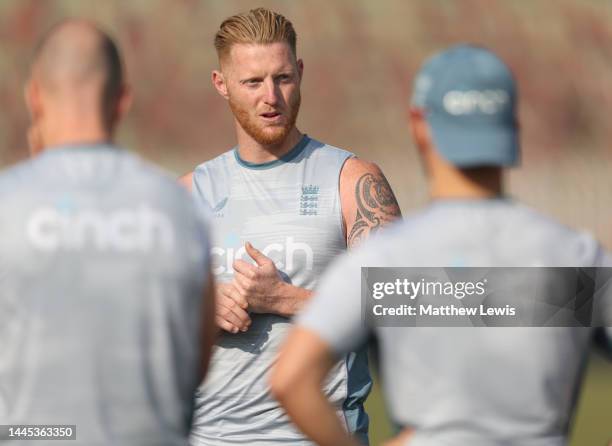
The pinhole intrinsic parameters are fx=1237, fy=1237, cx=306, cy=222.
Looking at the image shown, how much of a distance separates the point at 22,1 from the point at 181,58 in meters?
2.68

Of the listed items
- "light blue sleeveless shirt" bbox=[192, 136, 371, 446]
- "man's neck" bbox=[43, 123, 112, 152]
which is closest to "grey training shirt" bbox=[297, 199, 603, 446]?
"man's neck" bbox=[43, 123, 112, 152]

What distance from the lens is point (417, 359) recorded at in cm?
306

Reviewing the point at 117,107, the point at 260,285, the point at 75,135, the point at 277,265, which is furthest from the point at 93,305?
the point at 277,265

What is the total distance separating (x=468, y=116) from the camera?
3.17m

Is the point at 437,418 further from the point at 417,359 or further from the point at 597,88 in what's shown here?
the point at 597,88

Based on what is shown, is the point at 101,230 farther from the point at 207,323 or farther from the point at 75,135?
the point at 207,323

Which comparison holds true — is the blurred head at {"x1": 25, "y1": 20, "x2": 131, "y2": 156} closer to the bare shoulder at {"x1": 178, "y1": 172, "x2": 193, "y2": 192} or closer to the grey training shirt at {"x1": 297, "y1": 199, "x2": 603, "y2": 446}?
the grey training shirt at {"x1": 297, "y1": 199, "x2": 603, "y2": 446}

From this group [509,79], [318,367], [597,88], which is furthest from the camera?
[597,88]

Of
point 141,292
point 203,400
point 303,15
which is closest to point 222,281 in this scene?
point 203,400

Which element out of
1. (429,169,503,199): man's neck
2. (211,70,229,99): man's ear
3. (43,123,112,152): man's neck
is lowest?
(429,169,503,199): man's neck

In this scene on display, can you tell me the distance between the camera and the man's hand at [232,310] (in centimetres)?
516

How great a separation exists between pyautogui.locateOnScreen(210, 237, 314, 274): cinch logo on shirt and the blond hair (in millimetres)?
947

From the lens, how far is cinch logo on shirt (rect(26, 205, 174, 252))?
125 inches

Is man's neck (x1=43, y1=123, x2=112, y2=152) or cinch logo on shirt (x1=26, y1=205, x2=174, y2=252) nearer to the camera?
cinch logo on shirt (x1=26, y1=205, x2=174, y2=252)
